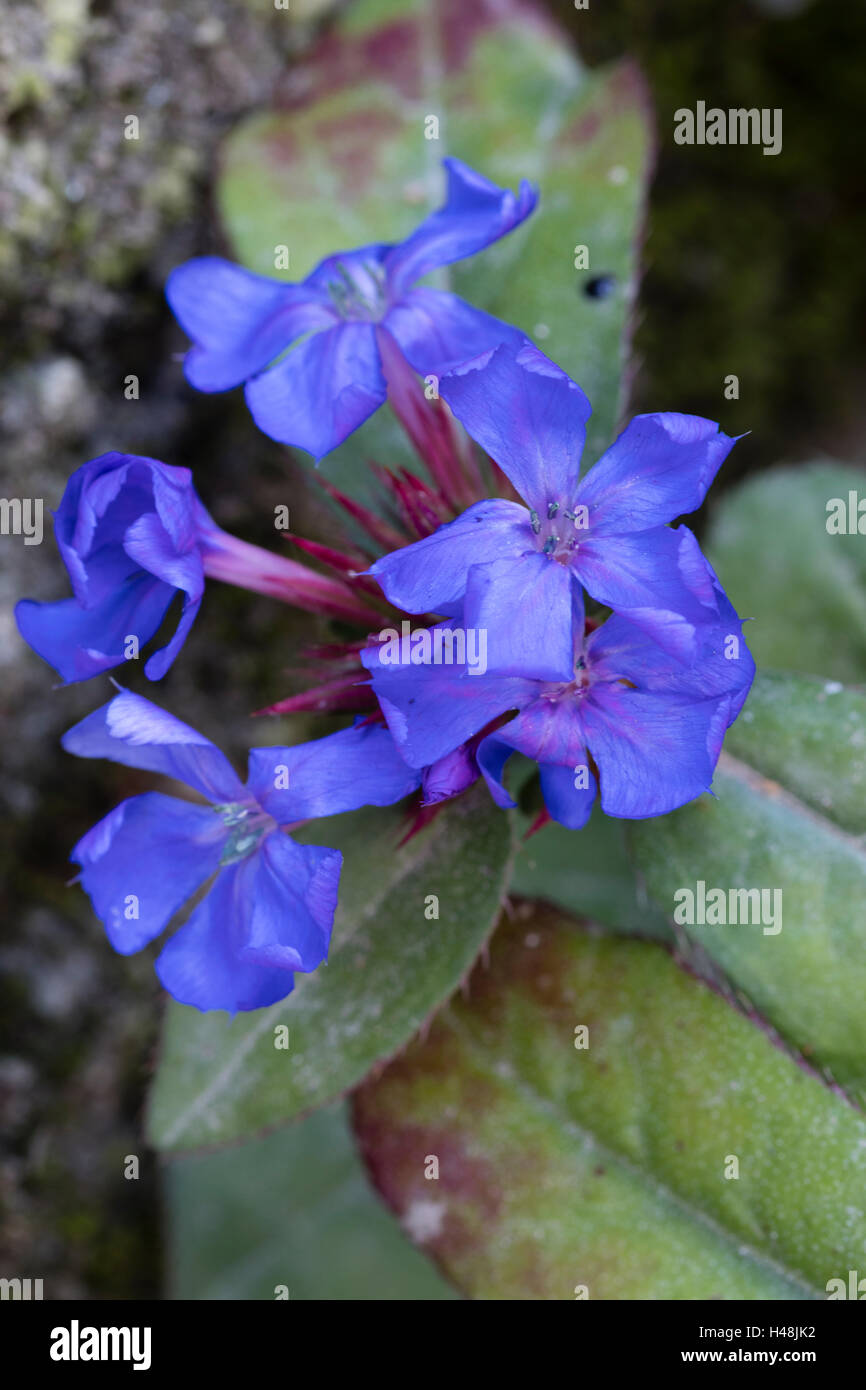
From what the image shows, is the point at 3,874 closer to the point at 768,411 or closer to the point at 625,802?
the point at 625,802

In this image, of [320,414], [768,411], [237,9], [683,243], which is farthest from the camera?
[768,411]

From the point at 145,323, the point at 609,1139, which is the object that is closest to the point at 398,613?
the point at 609,1139

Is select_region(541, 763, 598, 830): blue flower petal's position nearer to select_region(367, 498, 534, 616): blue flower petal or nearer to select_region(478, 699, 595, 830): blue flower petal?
select_region(478, 699, 595, 830): blue flower petal

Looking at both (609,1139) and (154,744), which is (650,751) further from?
(609,1139)

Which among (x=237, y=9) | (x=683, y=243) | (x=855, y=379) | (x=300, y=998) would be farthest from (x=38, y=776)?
(x=855, y=379)

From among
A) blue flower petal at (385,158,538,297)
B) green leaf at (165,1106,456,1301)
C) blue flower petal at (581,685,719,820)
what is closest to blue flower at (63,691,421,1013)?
blue flower petal at (581,685,719,820)

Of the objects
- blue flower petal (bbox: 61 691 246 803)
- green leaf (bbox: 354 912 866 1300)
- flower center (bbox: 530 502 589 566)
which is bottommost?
green leaf (bbox: 354 912 866 1300)
